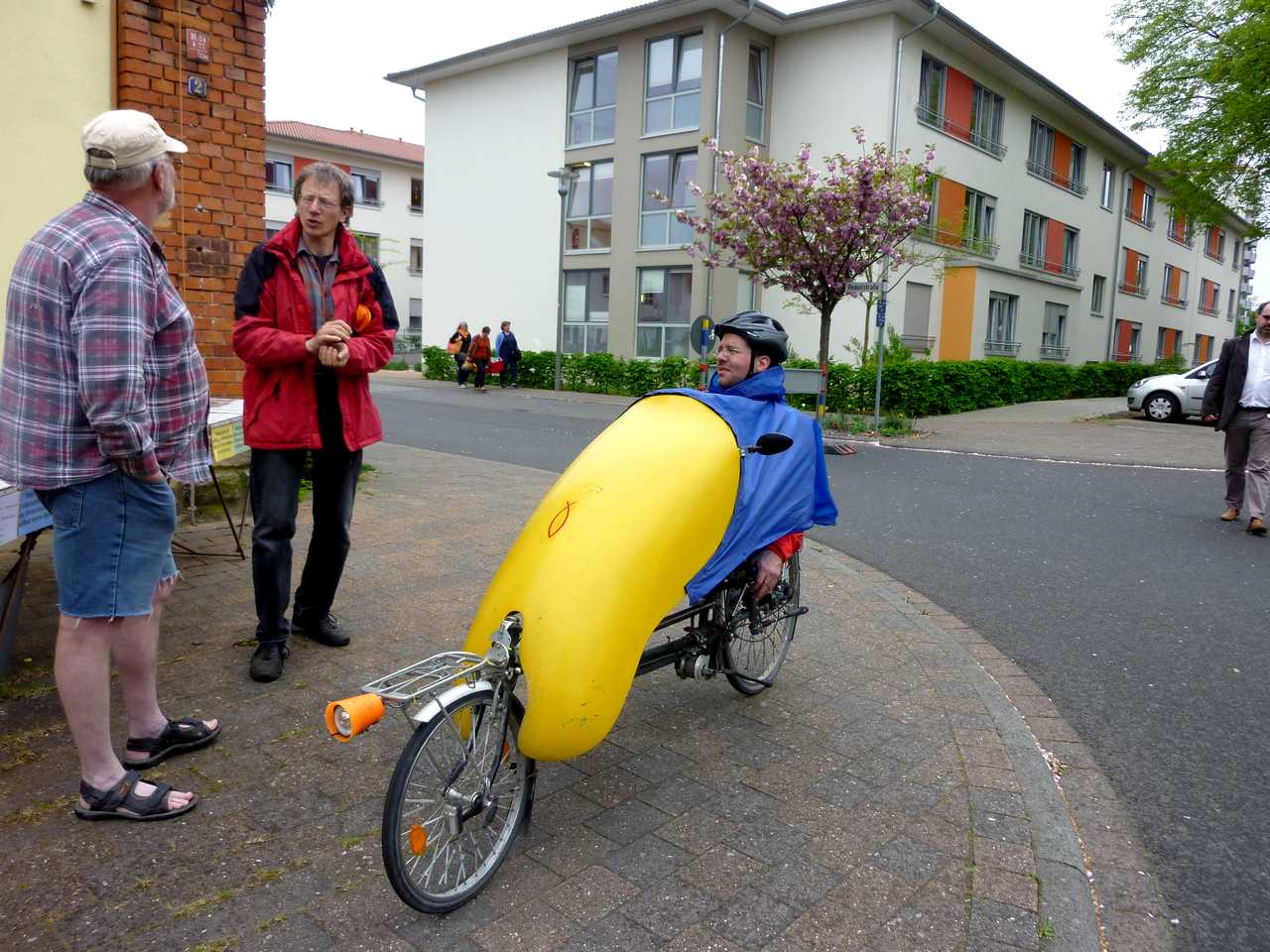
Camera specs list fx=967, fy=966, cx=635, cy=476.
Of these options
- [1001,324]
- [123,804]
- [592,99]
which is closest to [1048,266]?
[1001,324]

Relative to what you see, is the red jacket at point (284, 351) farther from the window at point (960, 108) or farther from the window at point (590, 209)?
the window at point (590, 209)

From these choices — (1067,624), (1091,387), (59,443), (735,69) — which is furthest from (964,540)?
(1091,387)

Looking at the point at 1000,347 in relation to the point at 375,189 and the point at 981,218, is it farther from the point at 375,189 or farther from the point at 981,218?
the point at 375,189

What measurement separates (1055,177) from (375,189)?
1265 inches

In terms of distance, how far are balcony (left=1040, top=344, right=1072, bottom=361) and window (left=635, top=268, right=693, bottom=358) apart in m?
14.3

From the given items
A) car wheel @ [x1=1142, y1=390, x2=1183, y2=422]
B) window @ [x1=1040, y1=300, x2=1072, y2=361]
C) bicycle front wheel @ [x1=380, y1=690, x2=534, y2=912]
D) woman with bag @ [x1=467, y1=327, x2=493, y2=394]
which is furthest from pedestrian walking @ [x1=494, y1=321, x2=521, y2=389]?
bicycle front wheel @ [x1=380, y1=690, x2=534, y2=912]

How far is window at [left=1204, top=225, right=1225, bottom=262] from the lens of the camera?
4906cm

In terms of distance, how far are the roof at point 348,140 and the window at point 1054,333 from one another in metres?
31.5

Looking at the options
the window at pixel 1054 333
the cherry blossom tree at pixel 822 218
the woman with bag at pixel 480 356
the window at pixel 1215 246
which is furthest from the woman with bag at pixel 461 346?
the window at pixel 1215 246

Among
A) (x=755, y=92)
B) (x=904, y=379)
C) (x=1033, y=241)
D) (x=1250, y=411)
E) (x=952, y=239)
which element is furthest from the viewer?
(x=1033, y=241)

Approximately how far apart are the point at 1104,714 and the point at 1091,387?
1167 inches

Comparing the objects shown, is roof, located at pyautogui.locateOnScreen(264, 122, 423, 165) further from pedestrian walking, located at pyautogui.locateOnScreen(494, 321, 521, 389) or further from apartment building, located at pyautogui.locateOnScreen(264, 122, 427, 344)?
pedestrian walking, located at pyautogui.locateOnScreen(494, 321, 521, 389)

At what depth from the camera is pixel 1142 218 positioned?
134 feet

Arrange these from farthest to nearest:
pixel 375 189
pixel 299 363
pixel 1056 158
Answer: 1. pixel 375 189
2. pixel 1056 158
3. pixel 299 363
